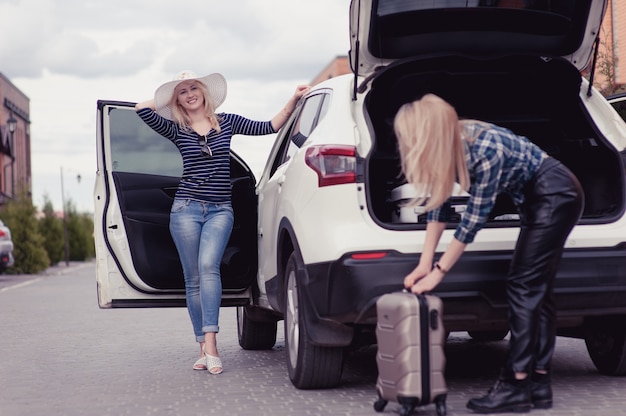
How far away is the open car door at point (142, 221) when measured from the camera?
296 inches

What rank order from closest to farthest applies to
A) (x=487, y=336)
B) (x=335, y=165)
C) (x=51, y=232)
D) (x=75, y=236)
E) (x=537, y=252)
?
(x=537, y=252) → (x=335, y=165) → (x=487, y=336) → (x=51, y=232) → (x=75, y=236)

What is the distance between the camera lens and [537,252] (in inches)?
209

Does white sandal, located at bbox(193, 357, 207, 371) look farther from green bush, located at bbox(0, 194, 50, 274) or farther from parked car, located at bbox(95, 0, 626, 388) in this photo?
green bush, located at bbox(0, 194, 50, 274)

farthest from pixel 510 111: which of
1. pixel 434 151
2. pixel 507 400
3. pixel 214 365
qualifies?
pixel 214 365

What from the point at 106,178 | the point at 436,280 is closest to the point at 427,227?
the point at 436,280

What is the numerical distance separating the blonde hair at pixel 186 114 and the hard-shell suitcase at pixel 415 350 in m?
2.82

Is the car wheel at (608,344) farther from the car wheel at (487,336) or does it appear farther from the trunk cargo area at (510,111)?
the car wheel at (487,336)

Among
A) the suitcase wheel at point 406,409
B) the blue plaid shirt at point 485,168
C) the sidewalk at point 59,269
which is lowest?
the sidewalk at point 59,269

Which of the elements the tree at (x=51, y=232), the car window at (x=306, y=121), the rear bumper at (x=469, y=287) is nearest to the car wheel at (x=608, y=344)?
the rear bumper at (x=469, y=287)

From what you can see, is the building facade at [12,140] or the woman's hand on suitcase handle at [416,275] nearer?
the woman's hand on suitcase handle at [416,275]

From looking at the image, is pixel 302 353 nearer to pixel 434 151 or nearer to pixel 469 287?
pixel 469 287

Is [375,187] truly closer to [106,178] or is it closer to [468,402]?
[468,402]

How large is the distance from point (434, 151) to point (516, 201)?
647mm

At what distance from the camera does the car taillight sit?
563 centimetres
